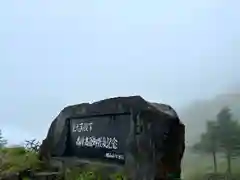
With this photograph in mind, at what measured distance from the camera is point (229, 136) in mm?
3896

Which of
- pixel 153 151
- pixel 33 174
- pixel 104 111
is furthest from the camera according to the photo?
pixel 33 174

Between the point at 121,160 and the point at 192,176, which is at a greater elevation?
the point at 121,160

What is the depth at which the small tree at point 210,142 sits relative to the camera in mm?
3902

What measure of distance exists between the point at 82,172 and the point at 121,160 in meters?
0.54

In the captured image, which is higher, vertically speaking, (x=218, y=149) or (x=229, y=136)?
(x=229, y=136)

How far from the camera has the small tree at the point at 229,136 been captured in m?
3.85

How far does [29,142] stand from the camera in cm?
486

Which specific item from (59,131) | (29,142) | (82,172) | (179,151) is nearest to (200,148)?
(179,151)

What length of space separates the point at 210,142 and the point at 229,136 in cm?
21

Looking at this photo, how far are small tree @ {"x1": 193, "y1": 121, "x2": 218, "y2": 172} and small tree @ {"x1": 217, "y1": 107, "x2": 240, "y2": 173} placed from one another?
6 centimetres

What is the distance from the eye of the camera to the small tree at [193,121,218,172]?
12.8 ft

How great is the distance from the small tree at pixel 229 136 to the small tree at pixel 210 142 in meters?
0.06

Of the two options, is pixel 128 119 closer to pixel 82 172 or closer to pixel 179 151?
pixel 179 151

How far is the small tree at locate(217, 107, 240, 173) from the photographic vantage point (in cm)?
385
